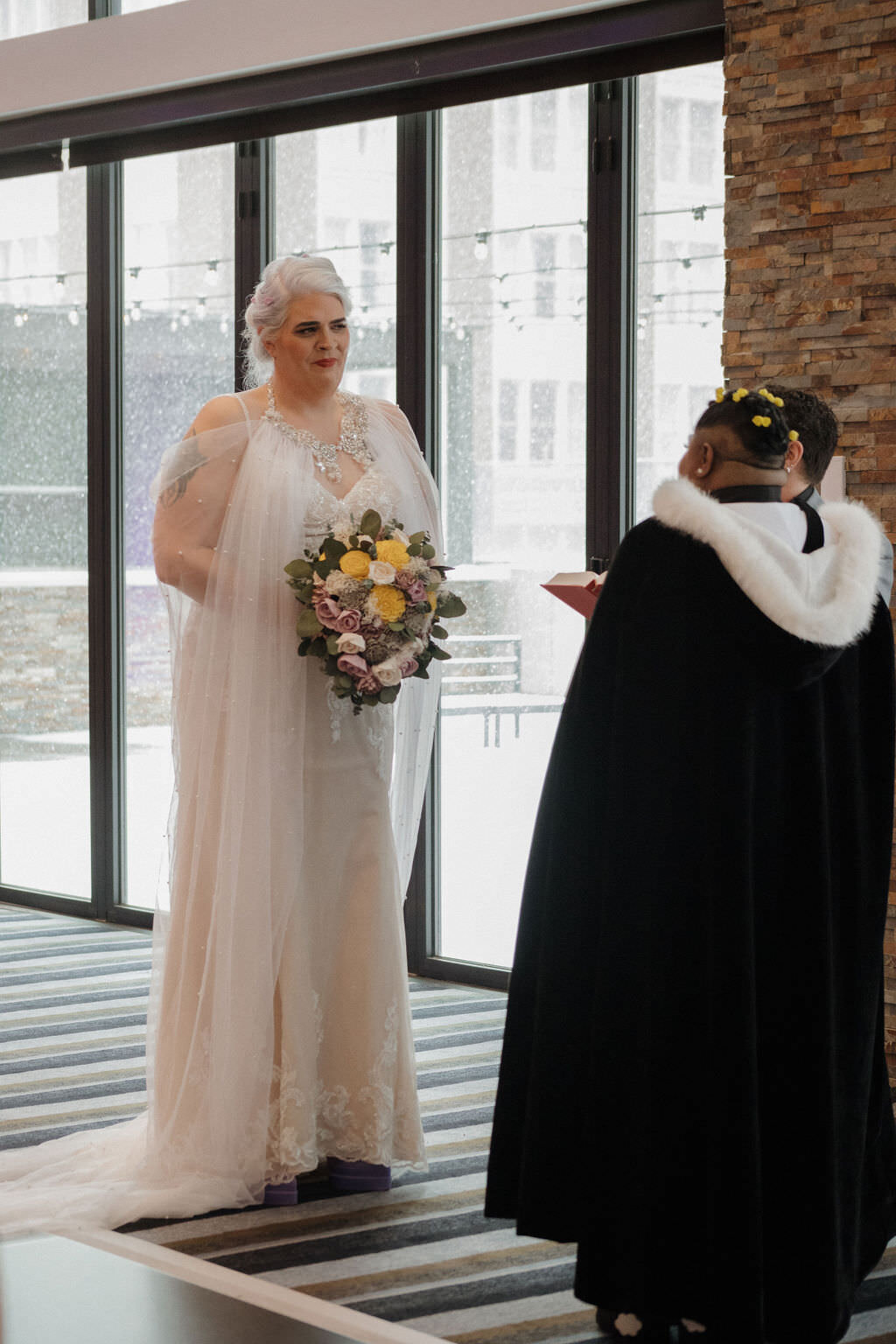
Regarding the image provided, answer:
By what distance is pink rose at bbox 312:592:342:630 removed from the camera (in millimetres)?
3201

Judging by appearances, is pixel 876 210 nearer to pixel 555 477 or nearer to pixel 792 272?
pixel 792 272

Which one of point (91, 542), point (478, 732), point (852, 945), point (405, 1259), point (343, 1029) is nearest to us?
point (852, 945)

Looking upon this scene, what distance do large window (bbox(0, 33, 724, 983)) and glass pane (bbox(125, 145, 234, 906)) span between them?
1cm

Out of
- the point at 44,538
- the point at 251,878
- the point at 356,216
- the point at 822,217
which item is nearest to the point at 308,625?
the point at 251,878

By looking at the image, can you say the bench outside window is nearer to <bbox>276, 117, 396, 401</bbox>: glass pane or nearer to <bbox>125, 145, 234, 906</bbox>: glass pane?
<bbox>276, 117, 396, 401</bbox>: glass pane

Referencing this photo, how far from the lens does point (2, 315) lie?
6.40 meters

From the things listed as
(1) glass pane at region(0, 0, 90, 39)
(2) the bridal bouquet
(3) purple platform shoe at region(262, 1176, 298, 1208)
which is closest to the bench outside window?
(2) the bridal bouquet

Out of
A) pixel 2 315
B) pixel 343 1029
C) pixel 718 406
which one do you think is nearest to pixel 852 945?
pixel 718 406

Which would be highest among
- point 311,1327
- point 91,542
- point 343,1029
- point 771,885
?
point 91,542

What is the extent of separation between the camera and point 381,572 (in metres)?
3.22

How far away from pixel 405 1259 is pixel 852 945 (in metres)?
1.12

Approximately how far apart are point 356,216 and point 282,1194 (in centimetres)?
352

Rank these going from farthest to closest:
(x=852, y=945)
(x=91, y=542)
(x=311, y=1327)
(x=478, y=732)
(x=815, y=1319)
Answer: (x=91, y=542) → (x=478, y=732) → (x=852, y=945) → (x=815, y=1319) → (x=311, y=1327)

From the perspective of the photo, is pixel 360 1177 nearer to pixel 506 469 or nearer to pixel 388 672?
pixel 388 672
